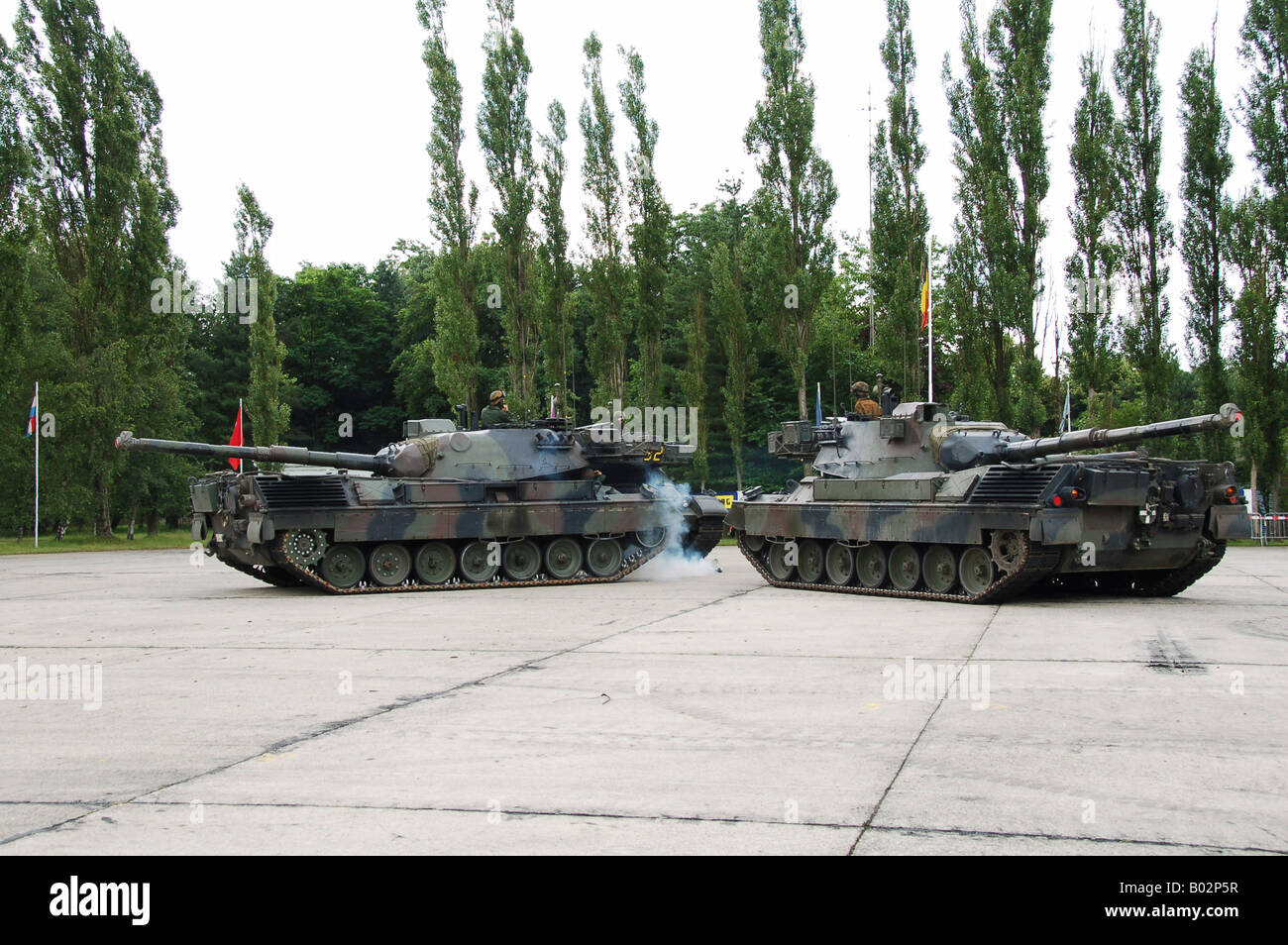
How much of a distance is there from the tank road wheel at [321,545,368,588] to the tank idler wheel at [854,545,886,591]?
25.9ft

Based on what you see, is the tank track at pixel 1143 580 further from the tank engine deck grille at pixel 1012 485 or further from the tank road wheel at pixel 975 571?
the tank engine deck grille at pixel 1012 485

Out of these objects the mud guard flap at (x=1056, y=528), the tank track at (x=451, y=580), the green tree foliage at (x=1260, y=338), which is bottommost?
the tank track at (x=451, y=580)

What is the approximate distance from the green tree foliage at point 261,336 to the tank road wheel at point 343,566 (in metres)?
26.2

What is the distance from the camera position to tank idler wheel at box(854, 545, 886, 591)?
18.4 meters

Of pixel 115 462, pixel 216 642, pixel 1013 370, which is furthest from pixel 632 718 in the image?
pixel 115 462

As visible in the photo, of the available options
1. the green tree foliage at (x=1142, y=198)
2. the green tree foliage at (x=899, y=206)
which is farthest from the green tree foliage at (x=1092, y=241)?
the green tree foliage at (x=899, y=206)

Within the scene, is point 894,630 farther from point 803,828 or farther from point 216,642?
point 803,828

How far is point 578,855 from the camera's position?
4844mm

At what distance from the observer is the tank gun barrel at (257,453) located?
756 inches

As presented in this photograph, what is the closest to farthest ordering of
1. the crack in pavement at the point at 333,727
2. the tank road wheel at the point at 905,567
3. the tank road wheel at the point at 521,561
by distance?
the crack in pavement at the point at 333,727 < the tank road wheel at the point at 905,567 < the tank road wheel at the point at 521,561

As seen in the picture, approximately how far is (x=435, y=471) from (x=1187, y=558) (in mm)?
11648

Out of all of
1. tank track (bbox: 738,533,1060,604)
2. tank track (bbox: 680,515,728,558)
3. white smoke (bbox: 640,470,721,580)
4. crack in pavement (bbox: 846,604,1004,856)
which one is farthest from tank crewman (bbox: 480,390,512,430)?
crack in pavement (bbox: 846,604,1004,856)

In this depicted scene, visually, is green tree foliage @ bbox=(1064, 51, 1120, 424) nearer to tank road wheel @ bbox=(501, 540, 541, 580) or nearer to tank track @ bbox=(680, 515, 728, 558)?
tank track @ bbox=(680, 515, 728, 558)
